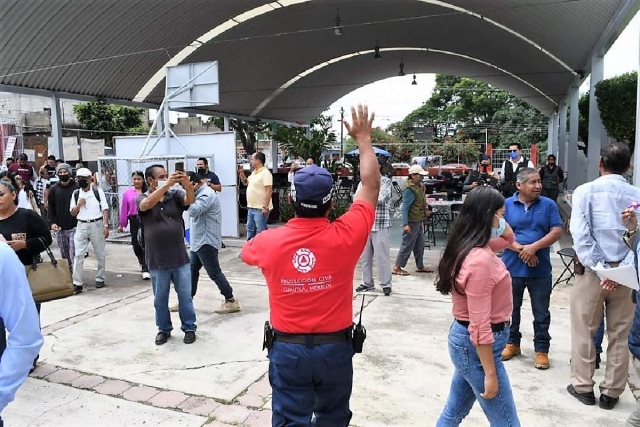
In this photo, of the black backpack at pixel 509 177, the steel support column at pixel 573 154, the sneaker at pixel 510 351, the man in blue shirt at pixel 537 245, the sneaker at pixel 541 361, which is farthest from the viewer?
the steel support column at pixel 573 154

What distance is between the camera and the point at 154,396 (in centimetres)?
371

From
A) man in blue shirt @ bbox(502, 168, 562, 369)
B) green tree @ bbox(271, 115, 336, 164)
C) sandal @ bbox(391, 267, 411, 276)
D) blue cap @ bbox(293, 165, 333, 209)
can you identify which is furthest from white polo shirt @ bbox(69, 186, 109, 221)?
green tree @ bbox(271, 115, 336, 164)

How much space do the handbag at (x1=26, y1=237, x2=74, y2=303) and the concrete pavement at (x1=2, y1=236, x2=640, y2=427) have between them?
2.29ft

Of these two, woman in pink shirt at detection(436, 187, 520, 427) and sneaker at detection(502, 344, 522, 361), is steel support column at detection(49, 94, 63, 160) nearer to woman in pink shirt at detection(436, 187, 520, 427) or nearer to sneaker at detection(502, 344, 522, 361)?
sneaker at detection(502, 344, 522, 361)

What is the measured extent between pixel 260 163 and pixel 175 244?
3118 mm

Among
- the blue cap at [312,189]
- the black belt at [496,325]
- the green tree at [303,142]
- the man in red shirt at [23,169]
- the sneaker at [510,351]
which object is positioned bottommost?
the sneaker at [510,351]

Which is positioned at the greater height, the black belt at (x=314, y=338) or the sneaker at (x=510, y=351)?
the black belt at (x=314, y=338)

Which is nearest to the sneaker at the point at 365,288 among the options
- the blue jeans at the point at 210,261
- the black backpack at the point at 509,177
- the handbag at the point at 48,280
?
the blue jeans at the point at 210,261

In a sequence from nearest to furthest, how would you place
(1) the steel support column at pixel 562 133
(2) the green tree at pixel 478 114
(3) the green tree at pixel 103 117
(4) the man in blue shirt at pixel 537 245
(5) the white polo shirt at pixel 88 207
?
(4) the man in blue shirt at pixel 537 245 → (5) the white polo shirt at pixel 88 207 → (1) the steel support column at pixel 562 133 → (3) the green tree at pixel 103 117 → (2) the green tree at pixel 478 114

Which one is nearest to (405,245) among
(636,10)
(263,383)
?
(263,383)

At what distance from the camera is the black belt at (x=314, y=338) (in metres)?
2.15

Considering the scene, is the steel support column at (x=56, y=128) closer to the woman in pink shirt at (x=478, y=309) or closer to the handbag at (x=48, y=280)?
the handbag at (x=48, y=280)

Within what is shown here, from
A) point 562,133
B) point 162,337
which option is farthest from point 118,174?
point 562,133

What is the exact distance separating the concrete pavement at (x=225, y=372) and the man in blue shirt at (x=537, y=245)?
383 millimetres
